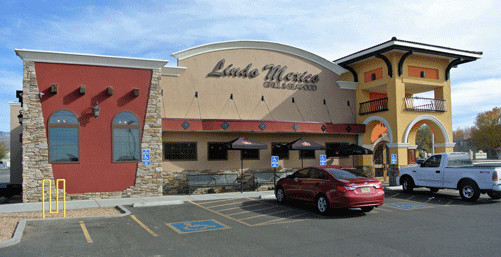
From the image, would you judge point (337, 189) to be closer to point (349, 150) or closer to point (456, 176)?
point (456, 176)

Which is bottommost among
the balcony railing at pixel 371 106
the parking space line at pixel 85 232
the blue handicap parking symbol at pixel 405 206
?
the blue handicap parking symbol at pixel 405 206

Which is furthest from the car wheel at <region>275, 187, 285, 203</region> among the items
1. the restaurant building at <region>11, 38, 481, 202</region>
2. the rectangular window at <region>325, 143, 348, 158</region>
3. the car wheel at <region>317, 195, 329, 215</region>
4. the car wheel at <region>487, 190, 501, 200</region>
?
the car wheel at <region>487, 190, 501, 200</region>

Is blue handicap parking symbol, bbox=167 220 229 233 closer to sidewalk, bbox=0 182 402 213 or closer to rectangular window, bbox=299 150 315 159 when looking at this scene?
sidewalk, bbox=0 182 402 213

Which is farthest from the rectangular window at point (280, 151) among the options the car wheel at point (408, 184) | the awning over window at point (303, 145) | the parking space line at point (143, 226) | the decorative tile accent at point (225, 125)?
the parking space line at point (143, 226)

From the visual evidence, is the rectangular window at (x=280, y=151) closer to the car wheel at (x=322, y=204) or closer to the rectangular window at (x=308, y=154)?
the rectangular window at (x=308, y=154)

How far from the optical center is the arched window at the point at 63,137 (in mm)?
16078

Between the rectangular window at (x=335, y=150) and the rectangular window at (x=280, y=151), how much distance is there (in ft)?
7.42

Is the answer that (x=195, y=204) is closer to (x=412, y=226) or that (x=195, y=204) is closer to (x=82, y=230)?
(x=82, y=230)

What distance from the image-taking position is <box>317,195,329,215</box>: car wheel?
1214cm

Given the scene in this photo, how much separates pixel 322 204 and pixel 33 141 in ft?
37.8

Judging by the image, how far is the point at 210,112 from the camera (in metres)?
20.4

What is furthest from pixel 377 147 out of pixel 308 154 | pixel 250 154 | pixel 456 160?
pixel 250 154

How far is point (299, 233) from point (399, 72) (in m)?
15.2

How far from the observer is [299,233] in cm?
954
